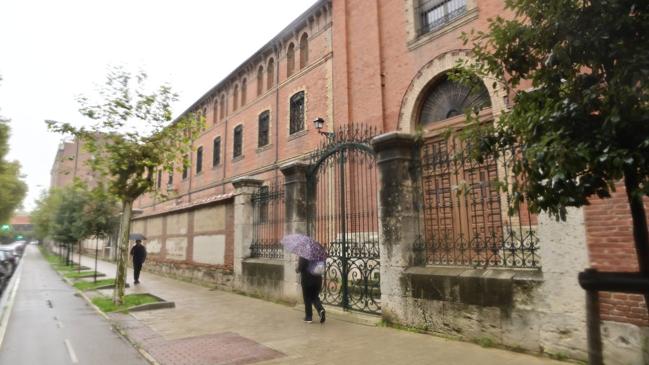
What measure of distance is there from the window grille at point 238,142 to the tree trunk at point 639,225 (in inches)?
873

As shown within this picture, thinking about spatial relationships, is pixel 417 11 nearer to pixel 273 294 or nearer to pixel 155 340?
pixel 273 294

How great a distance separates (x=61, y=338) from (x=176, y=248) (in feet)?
34.4

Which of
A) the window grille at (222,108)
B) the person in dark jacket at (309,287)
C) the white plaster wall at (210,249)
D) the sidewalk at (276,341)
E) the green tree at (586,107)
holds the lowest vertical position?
the sidewalk at (276,341)

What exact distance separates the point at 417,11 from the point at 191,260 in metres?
11.7

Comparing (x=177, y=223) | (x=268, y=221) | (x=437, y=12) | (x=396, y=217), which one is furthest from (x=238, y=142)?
(x=396, y=217)

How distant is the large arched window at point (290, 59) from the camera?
66.3 ft

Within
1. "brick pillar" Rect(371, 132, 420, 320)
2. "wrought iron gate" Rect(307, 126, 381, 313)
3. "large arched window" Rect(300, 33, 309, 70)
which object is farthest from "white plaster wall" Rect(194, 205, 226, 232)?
"large arched window" Rect(300, 33, 309, 70)

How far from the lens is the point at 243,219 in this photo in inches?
479

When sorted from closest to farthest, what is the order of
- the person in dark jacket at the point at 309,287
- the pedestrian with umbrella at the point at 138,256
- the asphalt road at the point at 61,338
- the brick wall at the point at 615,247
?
1. the brick wall at the point at 615,247
2. the asphalt road at the point at 61,338
3. the person in dark jacket at the point at 309,287
4. the pedestrian with umbrella at the point at 138,256

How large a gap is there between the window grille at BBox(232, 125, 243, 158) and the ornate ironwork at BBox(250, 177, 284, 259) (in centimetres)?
1218

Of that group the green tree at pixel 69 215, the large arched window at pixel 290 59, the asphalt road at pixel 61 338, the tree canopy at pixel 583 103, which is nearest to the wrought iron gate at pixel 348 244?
the asphalt road at pixel 61 338

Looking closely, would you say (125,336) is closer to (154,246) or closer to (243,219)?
(243,219)

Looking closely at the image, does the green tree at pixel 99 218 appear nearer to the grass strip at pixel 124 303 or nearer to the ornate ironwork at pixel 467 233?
the grass strip at pixel 124 303

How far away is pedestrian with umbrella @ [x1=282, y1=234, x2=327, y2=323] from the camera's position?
7883mm
